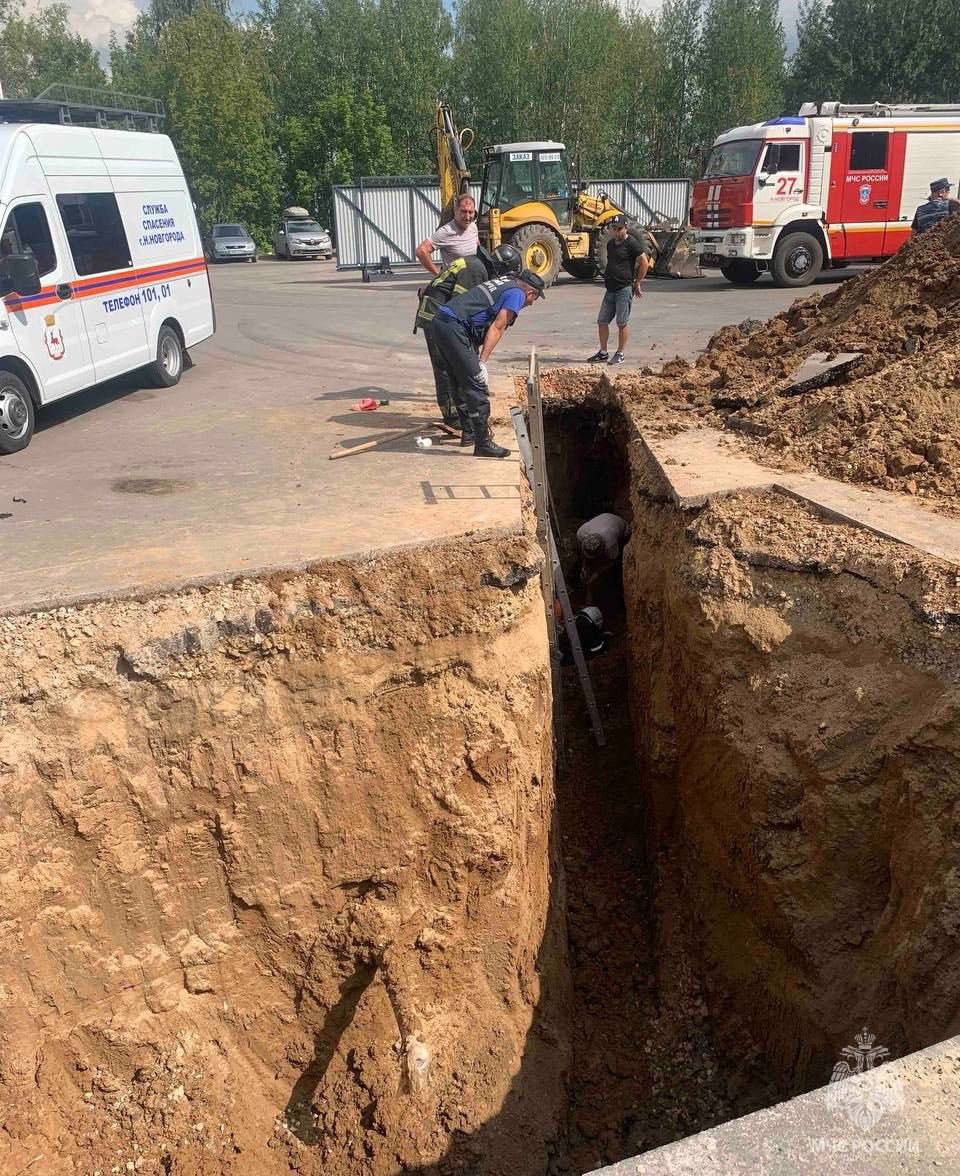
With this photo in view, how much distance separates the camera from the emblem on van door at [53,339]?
7.80m

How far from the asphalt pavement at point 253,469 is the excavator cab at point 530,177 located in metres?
6.57

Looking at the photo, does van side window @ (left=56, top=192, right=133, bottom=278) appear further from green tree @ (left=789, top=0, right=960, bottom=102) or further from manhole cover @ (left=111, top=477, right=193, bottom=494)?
green tree @ (left=789, top=0, right=960, bottom=102)

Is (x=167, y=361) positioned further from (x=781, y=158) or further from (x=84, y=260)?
(x=781, y=158)

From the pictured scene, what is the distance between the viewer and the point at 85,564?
4.68 metres

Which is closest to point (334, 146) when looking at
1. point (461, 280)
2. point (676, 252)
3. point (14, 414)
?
point (676, 252)

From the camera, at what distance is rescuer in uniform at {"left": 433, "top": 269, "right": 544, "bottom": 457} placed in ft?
20.9

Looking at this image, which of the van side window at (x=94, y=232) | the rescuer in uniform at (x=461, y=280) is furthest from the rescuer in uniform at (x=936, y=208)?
the van side window at (x=94, y=232)

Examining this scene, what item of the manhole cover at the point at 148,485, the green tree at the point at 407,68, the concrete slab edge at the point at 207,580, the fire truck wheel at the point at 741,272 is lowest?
the manhole cover at the point at 148,485

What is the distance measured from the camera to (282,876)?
14.5 feet

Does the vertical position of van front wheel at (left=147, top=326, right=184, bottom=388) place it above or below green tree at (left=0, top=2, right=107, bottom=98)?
below

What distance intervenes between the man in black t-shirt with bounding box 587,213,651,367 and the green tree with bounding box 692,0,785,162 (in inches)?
1316

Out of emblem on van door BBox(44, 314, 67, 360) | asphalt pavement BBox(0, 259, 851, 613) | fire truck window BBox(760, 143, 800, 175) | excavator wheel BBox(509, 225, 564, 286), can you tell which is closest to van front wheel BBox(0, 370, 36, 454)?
asphalt pavement BBox(0, 259, 851, 613)

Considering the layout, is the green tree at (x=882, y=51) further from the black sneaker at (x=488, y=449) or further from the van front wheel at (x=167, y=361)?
the black sneaker at (x=488, y=449)

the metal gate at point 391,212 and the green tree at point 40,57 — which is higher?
the green tree at point 40,57
